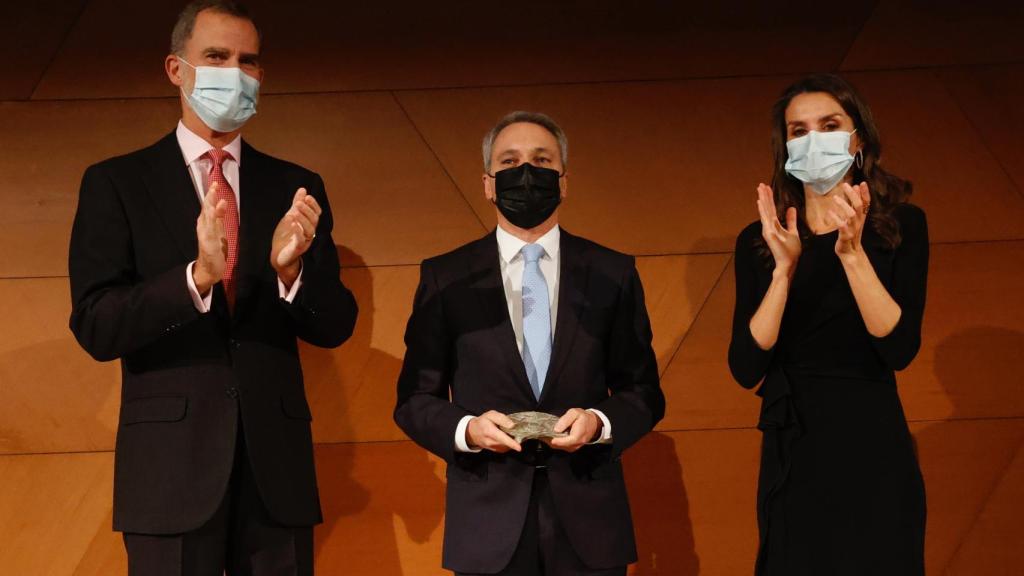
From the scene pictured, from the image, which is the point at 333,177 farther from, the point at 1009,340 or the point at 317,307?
the point at 1009,340

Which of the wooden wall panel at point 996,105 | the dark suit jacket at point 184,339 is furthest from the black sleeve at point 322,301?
the wooden wall panel at point 996,105

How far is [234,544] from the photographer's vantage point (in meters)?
2.33

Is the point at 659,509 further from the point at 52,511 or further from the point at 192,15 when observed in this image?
the point at 192,15

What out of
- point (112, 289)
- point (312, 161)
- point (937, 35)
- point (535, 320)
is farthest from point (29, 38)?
point (937, 35)

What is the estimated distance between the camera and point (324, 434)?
3461 mm

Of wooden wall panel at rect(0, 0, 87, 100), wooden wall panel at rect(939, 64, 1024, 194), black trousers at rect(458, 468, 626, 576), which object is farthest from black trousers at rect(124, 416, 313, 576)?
wooden wall panel at rect(939, 64, 1024, 194)

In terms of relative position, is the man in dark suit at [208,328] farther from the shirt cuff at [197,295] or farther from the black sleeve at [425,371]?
the black sleeve at [425,371]

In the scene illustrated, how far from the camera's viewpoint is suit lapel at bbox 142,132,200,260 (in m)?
2.41

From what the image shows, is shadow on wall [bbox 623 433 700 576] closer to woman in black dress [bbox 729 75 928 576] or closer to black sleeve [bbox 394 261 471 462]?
woman in black dress [bbox 729 75 928 576]

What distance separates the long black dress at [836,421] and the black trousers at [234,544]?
1.04 m

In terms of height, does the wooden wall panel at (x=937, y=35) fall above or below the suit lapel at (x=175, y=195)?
above

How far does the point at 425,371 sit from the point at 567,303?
0.35m

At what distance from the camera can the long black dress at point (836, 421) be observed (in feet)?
7.93

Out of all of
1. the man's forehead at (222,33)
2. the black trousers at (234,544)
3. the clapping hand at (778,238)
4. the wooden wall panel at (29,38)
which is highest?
the wooden wall panel at (29,38)
